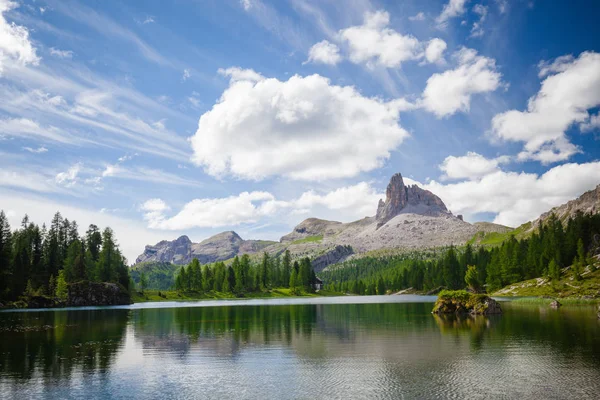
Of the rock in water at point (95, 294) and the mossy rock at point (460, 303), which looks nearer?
the mossy rock at point (460, 303)

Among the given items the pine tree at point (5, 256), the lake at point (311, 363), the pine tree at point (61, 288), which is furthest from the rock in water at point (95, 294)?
the lake at point (311, 363)

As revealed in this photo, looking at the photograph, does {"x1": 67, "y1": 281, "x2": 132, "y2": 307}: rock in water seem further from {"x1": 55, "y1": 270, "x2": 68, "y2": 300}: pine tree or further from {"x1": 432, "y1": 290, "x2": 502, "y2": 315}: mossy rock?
{"x1": 432, "y1": 290, "x2": 502, "y2": 315}: mossy rock

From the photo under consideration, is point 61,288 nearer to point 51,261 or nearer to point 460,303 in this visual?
point 51,261

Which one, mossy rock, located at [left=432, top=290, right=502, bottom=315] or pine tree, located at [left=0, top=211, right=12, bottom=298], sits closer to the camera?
mossy rock, located at [left=432, top=290, right=502, bottom=315]

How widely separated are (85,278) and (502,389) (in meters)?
174

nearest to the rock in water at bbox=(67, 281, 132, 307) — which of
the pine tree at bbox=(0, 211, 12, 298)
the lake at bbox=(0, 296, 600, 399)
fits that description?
the pine tree at bbox=(0, 211, 12, 298)

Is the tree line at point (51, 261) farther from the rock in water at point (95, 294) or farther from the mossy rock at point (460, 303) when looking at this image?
the mossy rock at point (460, 303)

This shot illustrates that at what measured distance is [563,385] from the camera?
102ft

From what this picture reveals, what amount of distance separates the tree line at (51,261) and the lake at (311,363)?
3762 inches

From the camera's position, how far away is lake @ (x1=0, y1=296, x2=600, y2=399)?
31453mm

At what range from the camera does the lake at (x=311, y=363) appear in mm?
31453

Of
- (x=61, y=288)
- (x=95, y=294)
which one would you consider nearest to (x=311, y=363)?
(x=61, y=288)

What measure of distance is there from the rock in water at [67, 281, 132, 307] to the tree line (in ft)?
12.5

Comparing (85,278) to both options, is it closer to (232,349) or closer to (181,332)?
(181,332)
